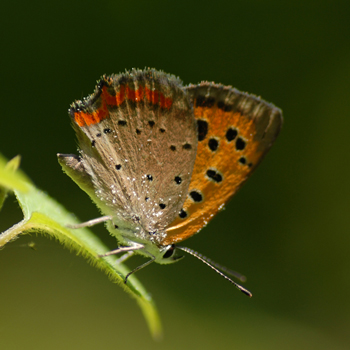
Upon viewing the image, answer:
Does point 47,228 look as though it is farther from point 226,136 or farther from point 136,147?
point 226,136

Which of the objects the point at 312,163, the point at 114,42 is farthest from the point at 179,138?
the point at 312,163

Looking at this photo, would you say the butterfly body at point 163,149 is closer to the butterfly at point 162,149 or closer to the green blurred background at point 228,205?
the butterfly at point 162,149

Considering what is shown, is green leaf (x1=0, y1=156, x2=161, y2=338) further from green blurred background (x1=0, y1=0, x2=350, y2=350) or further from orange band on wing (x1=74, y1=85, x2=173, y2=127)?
green blurred background (x1=0, y1=0, x2=350, y2=350)

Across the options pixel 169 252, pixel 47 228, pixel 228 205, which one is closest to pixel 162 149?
pixel 169 252

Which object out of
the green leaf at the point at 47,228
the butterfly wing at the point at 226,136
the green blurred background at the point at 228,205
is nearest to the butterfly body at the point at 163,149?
the butterfly wing at the point at 226,136

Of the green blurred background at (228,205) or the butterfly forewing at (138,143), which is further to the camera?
the green blurred background at (228,205)

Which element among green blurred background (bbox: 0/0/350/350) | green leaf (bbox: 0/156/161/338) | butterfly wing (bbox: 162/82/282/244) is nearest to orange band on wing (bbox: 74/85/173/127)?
butterfly wing (bbox: 162/82/282/244)
